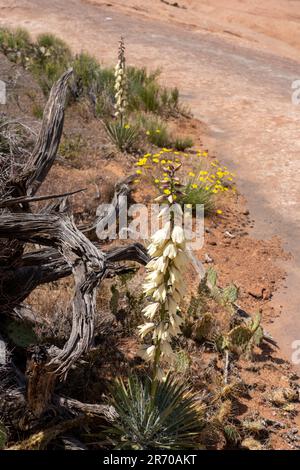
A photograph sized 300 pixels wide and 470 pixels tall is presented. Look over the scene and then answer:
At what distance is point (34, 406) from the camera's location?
3.76 metres

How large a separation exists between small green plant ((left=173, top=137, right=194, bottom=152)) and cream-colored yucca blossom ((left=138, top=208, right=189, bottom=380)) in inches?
266

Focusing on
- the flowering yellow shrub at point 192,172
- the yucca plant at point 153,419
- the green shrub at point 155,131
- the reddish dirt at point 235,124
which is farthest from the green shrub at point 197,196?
the yucca plant at point 153,419

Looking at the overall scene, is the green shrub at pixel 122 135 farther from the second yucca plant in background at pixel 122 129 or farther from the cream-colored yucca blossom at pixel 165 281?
the cream-colored yucca blossom at pixel 165 281

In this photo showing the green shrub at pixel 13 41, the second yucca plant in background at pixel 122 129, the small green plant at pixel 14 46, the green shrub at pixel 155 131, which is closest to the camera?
the second yucca plant in background at pixel 122 129

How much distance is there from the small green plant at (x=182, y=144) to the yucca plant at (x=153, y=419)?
6.44m

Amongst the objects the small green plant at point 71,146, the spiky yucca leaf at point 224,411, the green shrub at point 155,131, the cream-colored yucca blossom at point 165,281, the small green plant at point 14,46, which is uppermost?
the small green plant at point 14,46

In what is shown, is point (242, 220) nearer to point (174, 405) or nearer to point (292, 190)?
point (292, 190)

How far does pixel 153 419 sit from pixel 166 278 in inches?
45.6

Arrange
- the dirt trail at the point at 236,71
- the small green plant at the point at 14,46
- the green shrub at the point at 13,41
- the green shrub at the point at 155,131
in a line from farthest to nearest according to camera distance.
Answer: the green shrub at the point at 13,41, the small green plant at the point at 14,46, the green shrub at the point at 155,131, the dirt trail at the point at 236,71

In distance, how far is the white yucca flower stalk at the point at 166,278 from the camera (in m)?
3.12

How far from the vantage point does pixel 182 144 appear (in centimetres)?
988

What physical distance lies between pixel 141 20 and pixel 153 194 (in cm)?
1335

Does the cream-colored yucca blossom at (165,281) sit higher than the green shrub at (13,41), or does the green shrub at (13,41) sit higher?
the green shrub at (13,41)

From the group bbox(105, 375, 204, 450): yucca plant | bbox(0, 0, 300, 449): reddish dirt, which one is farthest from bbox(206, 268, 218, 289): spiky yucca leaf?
bbox(105, 375, 204, 450): yucca plant
